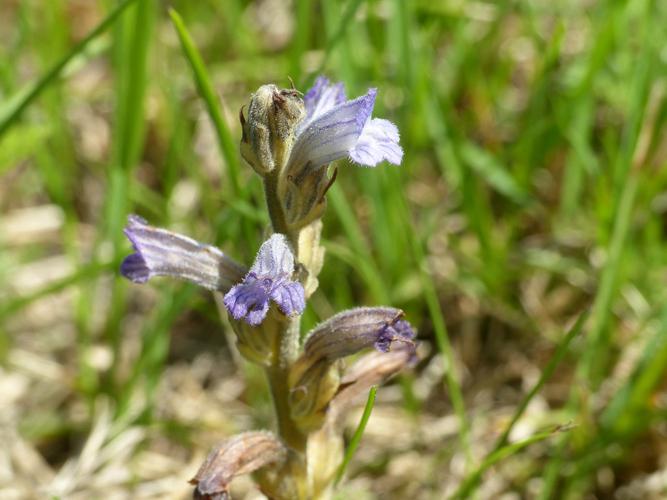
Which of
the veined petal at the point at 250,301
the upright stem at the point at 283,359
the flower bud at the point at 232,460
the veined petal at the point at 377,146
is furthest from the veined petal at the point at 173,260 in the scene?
the veined petal at the point at 377,146

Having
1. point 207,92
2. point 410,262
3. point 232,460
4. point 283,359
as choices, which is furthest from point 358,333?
point 410,262

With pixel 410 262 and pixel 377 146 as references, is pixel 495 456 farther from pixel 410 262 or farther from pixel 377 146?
pixel 410 262

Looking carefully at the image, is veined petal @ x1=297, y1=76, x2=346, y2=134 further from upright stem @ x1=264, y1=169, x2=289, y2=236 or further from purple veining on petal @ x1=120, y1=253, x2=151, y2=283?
purple veining on petal @ x1=120, y1=253, x2=151, y2=283

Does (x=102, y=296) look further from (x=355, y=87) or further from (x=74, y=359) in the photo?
(x=355, y=87)

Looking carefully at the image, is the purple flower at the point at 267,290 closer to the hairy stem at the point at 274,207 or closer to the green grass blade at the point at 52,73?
the hairy stem at the point at 274,207

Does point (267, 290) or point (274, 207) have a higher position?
point (274, 207)

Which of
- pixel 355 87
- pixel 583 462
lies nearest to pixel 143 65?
pixel 355 87

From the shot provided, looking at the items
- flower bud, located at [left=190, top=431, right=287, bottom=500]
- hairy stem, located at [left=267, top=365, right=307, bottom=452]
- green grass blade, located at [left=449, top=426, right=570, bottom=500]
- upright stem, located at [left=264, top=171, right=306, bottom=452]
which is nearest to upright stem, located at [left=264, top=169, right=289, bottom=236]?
upright stem, located at [left=264, top=171, right=306, bottom=452]
